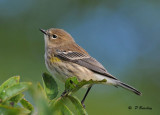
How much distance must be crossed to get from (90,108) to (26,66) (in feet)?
3.89

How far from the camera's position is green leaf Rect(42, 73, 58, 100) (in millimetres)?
2224

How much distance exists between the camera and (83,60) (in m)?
4.77

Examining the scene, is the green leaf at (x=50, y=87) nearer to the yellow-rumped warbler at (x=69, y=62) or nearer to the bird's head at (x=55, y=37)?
the yellow-rumped warbler at (x=69, y=62)

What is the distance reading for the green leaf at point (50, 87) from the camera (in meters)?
2.22

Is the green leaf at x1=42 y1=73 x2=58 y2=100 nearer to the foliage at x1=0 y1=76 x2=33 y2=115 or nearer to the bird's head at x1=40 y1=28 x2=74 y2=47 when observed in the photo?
the foliage at x1=0 y1=76 x2=33 y2=115

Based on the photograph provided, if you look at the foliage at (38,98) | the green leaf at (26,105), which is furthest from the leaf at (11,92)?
the green leaf at (26,105)

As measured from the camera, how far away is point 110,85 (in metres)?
→ 4.30

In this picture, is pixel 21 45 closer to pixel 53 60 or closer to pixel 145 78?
pixel 53 60

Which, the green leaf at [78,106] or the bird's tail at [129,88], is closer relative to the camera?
the green leaf at [78,106]

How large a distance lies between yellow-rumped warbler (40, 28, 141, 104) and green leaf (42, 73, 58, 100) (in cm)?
167

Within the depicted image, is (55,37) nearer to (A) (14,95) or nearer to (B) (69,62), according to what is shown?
(B) (69,62)

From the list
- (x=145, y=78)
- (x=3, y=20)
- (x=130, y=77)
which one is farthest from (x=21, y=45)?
(x=145, y=78)

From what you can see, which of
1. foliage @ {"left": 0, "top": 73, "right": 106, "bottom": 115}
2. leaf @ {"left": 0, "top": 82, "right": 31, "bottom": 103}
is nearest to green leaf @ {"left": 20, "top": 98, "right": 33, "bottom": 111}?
foliage @ {"left": 0, "top": 73, "right": 106, "bottom": 115}

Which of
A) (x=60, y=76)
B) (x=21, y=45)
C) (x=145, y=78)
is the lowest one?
(x=145, y=78)
